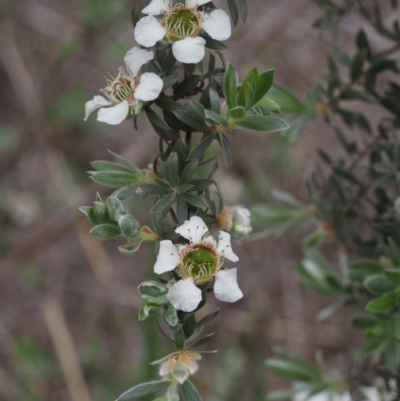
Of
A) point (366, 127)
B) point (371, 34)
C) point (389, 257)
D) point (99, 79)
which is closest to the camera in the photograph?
point (389, 257)

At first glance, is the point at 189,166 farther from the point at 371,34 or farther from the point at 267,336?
the point at 267,336

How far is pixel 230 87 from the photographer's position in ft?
1.96

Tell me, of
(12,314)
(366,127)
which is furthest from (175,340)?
(12,314)

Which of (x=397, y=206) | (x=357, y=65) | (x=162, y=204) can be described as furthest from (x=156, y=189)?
(x=357, y=65)

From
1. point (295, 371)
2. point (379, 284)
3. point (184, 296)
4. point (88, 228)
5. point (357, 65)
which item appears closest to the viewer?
point (184, 296)

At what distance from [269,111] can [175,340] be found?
26cm

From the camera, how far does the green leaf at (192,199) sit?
571 mm

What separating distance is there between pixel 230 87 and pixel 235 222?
0.44ft

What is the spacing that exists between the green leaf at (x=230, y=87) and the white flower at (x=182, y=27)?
3 cm

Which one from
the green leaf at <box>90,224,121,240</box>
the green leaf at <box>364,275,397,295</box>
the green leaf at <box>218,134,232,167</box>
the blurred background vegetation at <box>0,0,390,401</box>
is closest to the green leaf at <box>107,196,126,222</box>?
the green leaf at <box>90,224,121,240</box>

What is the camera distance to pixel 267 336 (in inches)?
81.4

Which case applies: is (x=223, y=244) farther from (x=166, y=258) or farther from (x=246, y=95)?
(x=246, y=95)

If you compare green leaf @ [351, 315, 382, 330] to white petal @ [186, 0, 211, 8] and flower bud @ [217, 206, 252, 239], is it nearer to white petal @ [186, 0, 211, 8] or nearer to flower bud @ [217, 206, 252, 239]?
flower bud @ [217, 206, 252, 239]

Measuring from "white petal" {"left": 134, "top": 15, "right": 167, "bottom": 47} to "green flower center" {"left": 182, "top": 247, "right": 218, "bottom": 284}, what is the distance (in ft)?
0.68
